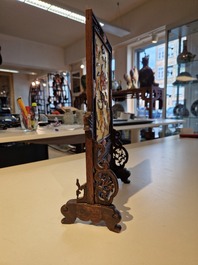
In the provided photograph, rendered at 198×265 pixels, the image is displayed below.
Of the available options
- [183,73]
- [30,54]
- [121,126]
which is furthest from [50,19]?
[121,126]

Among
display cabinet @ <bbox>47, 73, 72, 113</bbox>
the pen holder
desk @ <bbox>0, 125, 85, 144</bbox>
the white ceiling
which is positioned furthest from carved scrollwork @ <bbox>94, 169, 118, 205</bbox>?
display cabinet @ <bbox>47, 73, 72, 113</bbox>

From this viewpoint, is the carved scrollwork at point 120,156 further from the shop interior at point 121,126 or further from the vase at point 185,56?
the vase at point 185,56

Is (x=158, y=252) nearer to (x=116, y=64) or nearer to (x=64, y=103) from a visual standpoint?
(x=116, y=64)

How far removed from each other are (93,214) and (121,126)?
41.1 inches

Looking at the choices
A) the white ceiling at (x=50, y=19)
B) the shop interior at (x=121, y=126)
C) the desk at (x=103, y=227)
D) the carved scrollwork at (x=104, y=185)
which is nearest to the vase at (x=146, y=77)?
the shop interior at (x=121, y=126)

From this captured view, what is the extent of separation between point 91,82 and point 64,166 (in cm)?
62

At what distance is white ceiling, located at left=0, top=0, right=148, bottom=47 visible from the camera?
9.67 feet

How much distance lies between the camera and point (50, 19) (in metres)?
3.46

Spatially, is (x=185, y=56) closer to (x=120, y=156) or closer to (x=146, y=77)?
(x=146, y=77)

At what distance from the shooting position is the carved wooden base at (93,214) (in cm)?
42

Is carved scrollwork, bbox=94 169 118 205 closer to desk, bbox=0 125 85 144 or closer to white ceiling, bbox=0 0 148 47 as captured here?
desk, bbox=0 125 85 144

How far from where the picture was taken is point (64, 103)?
18.2 ft

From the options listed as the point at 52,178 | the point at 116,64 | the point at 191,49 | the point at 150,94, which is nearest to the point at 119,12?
the point at 116,64

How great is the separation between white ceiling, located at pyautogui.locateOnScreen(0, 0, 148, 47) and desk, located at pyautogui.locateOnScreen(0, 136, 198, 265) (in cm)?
227
